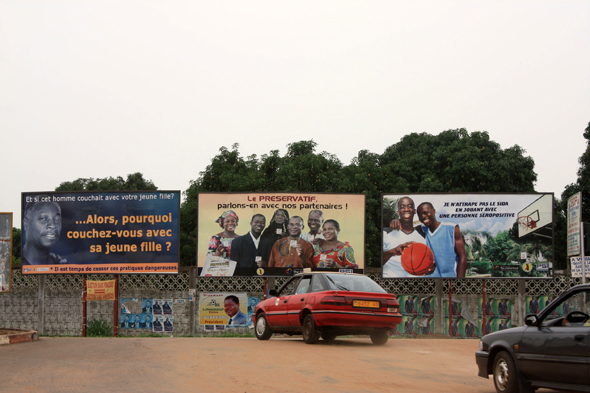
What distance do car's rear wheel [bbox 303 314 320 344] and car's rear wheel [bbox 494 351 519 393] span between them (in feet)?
17.6

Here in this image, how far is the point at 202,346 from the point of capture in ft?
41.3

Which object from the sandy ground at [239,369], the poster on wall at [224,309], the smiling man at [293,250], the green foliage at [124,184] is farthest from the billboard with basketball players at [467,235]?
the green foliage at [124,184]

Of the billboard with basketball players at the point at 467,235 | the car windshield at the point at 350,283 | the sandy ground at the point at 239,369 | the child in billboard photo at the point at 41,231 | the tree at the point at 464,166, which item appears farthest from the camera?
the tree at the point at 464,166

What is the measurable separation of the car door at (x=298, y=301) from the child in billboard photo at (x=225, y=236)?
8865 millimetres

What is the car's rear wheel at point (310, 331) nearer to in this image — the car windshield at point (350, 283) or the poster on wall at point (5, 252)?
the car windshield at point (350, 283)

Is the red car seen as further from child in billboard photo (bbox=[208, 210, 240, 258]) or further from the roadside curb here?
child in billboard photo (bbox=[208, 210, 240, 258])

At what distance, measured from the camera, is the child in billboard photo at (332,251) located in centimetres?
2241

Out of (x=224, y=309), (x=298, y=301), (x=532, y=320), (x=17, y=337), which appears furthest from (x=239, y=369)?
(x=224, y=309)

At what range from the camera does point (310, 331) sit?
12.7m

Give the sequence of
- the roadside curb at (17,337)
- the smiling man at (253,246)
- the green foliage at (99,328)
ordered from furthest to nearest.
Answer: the smiling man at (253,246), the green foliage at (99,328), the roadside curb at (17,337)

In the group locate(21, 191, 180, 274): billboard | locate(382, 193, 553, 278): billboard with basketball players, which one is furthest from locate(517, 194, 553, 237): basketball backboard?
locate(21, 191, 180, 274): billboard

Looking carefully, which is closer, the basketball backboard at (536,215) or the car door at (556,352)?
the car door at (556,352)

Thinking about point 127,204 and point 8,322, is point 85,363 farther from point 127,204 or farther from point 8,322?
point 8,322

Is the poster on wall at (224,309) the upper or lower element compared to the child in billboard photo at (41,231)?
lower
